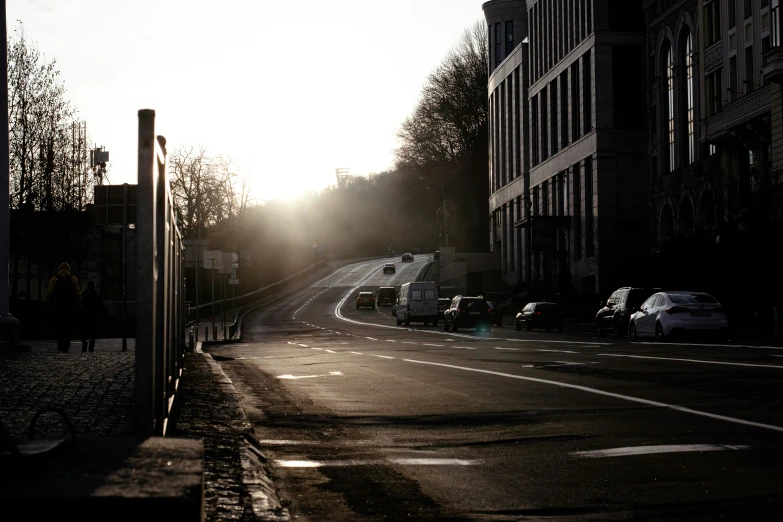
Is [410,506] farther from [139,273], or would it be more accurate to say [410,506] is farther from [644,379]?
[644,379]

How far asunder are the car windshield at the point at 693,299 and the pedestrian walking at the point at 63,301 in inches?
598

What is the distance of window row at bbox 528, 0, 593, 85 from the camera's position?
84338 mm

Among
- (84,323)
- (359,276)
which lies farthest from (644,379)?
(359,276)

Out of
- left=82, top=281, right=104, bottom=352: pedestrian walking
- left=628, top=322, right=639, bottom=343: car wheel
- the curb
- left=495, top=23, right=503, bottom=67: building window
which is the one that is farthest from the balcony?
left=495, top=23, right=503, bottom=67: building window

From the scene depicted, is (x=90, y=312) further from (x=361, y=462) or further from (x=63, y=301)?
(x=361, y=462)

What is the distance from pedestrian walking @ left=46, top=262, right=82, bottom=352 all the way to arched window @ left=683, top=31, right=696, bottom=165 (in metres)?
43.5

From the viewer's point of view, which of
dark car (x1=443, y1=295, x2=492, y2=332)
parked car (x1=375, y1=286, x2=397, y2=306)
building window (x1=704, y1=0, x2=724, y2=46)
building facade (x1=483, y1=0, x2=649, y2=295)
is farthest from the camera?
parked car (x1=375, y1=286, x2=397, y2=306)

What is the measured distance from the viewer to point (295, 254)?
14225 centimetres

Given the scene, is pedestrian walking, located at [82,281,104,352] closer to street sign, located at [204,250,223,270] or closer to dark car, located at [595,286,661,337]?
street sign, located at [204,250,223,270]

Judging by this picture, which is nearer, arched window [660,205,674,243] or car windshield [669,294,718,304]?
car windshield [669,294,718,304]

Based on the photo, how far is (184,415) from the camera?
10.3 meters

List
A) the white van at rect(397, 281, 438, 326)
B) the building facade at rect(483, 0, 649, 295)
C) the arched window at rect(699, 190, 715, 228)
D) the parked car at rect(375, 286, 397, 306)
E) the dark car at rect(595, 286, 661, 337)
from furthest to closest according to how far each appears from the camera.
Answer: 1. the parked car at rect(375, 286, 397, 306)
2. the building facade at rect(483, 0, 649, 295)
3. the white van at rect(397, 281, 438, 326)
4. the arched window at rect(699, 190, 715, 228)
5. the dark car at rect(595, 286, 661, 337)

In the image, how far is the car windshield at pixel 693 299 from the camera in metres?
31.8

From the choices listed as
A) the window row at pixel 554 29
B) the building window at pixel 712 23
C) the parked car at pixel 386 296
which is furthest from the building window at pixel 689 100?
the parked car at pixel 386 296
